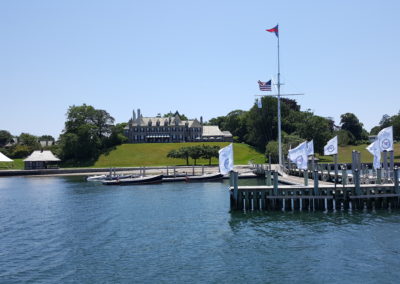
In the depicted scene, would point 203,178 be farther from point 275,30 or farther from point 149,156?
point 149,156

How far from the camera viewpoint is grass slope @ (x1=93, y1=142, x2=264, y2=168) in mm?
126062

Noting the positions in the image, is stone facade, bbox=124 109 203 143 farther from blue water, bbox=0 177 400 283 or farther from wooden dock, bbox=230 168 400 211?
wooden dock, bbox=230 168 400 211

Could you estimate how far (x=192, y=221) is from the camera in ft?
129

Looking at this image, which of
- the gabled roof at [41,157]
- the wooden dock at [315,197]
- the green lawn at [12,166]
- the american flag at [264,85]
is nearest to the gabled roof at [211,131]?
the gabled roof at [41,157]

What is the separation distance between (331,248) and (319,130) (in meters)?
102

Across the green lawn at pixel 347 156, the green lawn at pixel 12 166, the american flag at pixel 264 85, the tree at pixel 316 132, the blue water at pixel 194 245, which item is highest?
the american flag at pixel 264 85

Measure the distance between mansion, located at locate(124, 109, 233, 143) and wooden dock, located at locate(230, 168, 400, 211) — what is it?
123 metres

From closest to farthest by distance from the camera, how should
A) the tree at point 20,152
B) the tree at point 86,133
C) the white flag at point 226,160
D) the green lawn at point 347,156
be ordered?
the white flag at point 226,160 < the green lawn at point 347,156 < the tree at point 86,133 < the tree at point 20,152

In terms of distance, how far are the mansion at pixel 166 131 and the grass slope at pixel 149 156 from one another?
702 inches

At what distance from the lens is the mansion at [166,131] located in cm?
16775

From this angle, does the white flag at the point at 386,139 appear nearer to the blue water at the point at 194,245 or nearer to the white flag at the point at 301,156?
the blue water at the point at 194,245

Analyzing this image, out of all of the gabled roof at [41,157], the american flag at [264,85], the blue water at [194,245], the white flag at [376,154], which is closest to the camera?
the blue water at [194,245]

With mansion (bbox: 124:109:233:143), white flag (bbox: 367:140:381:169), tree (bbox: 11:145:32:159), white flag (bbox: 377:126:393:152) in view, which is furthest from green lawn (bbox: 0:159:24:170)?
white flag (bbox: 377:126:393:152)

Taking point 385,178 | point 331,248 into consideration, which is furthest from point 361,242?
point 385,178
